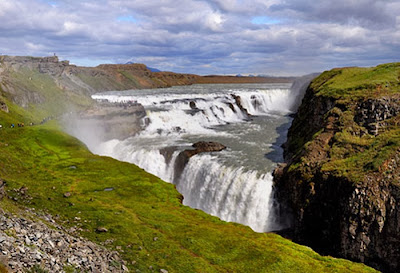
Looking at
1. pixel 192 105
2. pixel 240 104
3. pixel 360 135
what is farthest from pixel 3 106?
pixel 360 135

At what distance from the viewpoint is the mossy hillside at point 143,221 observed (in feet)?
76.3

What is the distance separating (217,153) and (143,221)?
88.4 ft

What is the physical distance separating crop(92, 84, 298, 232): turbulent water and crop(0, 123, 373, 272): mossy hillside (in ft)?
26.7

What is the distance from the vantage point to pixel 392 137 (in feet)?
123

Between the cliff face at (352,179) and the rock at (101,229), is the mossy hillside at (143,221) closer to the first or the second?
the rock at (101,229)

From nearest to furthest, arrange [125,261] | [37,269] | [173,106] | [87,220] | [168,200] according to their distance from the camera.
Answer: [37,269]
[125,261]
[87,220]
[168,200]
[173,106]

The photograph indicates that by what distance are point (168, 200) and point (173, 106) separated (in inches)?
2171

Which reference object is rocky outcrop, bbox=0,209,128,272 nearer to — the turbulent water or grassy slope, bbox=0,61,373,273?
grassy slope, bbox=0,61,373,273

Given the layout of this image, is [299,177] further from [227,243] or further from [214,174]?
[227,243]

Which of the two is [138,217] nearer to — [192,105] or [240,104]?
[192,105]

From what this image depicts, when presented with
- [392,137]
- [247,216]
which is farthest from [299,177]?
[392,137]

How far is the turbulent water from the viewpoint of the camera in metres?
42.8

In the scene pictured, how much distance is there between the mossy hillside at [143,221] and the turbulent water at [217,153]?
8.14 meters

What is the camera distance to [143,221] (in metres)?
29.3
